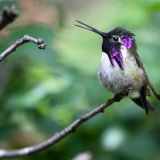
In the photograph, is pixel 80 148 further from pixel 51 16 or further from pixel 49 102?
pixel 51 16

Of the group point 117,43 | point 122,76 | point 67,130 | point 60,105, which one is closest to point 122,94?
point 122,76

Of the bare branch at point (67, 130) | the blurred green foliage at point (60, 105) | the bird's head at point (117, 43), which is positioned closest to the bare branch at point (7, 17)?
the bare branch at point (67, 130)

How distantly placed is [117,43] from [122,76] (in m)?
0.16

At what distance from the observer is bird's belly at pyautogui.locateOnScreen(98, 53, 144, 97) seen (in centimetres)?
262

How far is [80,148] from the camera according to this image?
427 centimetres

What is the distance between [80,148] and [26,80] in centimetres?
65

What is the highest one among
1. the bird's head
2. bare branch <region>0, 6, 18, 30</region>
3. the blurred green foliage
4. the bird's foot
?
bare branch <region>0, 6, 18, 30</region>

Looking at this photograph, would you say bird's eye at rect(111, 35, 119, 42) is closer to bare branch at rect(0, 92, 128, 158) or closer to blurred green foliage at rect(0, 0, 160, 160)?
bare branch at rect(0, 92, 128, 158)

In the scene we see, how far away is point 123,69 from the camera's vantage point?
262 centimetres

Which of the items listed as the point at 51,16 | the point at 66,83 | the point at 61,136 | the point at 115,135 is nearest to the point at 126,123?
the point at 115,135

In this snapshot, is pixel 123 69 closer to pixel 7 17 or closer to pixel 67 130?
pixel 67 130

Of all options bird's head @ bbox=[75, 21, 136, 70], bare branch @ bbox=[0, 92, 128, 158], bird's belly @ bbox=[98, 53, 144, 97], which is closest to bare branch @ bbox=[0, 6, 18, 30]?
bare branch @ bbox=[0, 92, 128, 158]

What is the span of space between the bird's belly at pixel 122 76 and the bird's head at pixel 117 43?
3cm

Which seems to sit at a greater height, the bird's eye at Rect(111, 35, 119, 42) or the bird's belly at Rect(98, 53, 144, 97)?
the bird's eye at Rect(111, 35, 119, 42)
